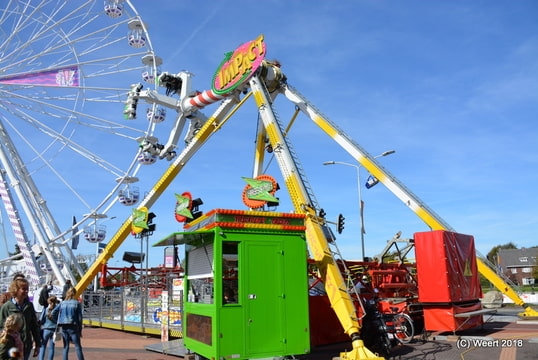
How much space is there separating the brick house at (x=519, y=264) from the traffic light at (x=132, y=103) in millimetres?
65516

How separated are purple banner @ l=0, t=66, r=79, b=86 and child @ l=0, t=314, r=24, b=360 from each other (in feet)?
65.1

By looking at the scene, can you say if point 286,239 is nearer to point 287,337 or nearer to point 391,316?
point 287,337

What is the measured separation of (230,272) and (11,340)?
4.28 meters

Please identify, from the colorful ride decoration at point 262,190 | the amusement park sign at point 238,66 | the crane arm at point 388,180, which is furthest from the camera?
the amusement park sign at point 238,66

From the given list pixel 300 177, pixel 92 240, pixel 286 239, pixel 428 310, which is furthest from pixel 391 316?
pixel 92 240

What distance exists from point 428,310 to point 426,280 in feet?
2.71

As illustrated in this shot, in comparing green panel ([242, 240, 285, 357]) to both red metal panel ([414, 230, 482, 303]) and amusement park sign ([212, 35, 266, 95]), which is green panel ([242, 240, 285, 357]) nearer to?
red metal panel ([414, 230, 482, 303])

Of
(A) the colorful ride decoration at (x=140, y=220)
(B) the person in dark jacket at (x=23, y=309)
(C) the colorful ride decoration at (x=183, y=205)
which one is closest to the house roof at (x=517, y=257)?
(A) the colorful ride decoration at (x=140, y=220)

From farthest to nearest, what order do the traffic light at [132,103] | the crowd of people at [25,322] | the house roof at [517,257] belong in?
the house roof at [517,257], the traffic light at [132,103], the crowd of people at [25,322]

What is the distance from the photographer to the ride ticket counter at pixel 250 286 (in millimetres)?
9125

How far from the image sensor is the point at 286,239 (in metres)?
9.96

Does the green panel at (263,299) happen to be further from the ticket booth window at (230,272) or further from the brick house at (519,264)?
the brick house at (519,264)

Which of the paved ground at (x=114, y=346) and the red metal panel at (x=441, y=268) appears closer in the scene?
the paved ground at (x=114, y=346)

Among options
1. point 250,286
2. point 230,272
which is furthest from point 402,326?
point 230,272
